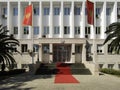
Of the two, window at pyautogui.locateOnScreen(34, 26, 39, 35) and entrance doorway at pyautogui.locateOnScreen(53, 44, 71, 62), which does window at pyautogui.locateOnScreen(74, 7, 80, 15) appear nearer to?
entrance doorway at pyautogui.locateOnScreen(53, 44, 71, 62)

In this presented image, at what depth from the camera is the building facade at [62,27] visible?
180 feet

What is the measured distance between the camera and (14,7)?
5619 cm

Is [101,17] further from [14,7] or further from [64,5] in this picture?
[14,7]

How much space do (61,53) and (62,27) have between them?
4497mm

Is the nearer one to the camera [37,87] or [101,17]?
[37,87]

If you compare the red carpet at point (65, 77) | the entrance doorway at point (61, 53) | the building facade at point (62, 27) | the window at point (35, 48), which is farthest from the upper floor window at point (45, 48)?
the red carpet at point (65, 77)

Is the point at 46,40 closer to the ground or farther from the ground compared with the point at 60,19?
closer to the ground

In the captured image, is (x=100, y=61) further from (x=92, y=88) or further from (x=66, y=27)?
(x=92, y=88)

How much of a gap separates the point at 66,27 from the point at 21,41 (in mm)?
8124

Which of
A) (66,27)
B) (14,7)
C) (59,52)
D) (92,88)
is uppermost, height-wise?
(14,7)

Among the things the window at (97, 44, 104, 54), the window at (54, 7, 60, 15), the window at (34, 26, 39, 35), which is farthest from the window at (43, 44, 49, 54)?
the window at (97, 44, 104, 54)

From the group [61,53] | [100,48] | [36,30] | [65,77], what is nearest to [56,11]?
[36,30]

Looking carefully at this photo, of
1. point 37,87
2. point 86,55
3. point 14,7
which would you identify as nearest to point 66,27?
point 86,55

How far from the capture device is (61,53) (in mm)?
55812
